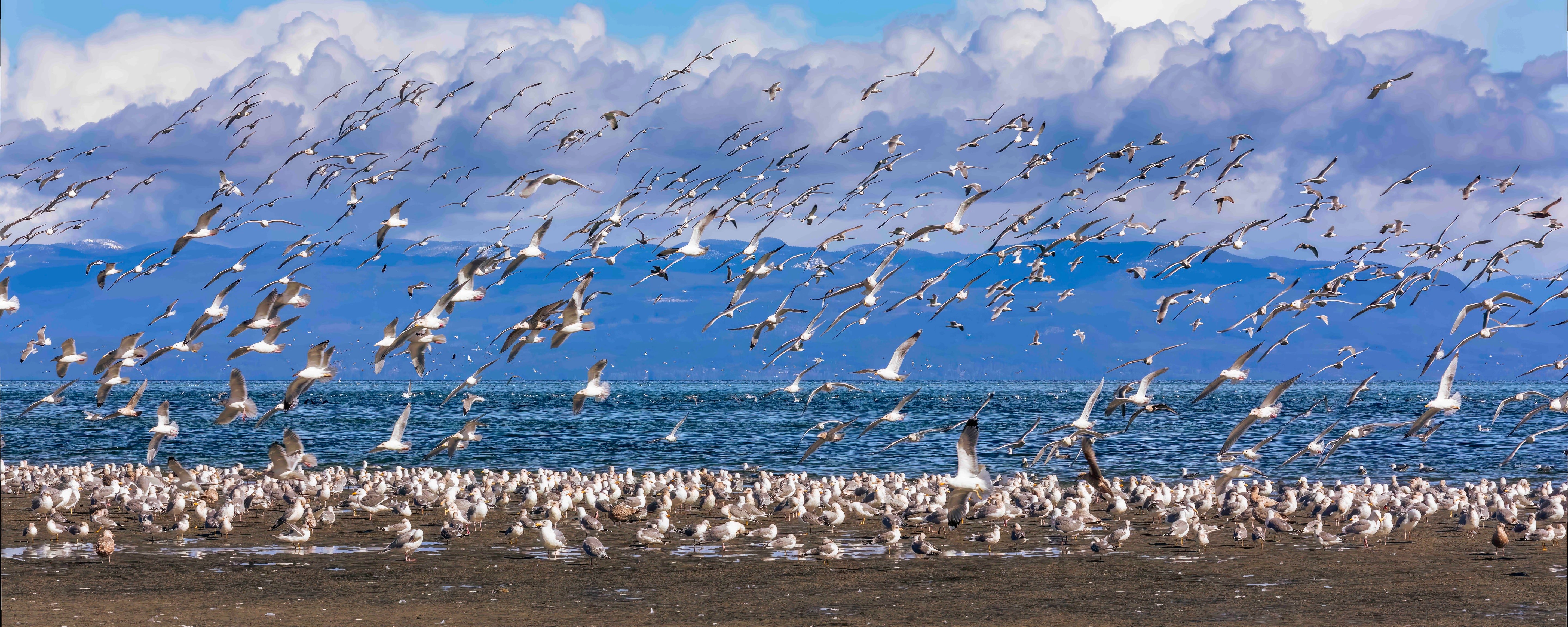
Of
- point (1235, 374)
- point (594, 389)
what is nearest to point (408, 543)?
point (594, 389)

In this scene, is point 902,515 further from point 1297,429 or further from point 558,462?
point 1297,429

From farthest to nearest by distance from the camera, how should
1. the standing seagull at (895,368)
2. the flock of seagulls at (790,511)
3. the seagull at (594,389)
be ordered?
the standing seagull at (895,368) < the flock of seagulls at (790,511) < the seagull at (594,389)

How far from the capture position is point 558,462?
180 ft

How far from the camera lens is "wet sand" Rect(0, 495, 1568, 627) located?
1766cm

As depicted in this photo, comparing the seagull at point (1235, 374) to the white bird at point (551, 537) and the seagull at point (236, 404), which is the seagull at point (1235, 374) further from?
the seagull at point (236, 404)

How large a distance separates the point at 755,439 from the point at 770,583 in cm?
5148

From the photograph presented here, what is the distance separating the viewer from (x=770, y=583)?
2038 cm

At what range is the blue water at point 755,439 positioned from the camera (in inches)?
1943

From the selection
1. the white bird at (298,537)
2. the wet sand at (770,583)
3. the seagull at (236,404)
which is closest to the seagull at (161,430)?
the wet sand at (770,583)

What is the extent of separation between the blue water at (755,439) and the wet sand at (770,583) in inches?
359

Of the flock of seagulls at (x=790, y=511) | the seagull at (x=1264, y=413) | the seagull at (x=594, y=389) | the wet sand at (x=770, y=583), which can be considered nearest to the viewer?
the wet sand at (x=770, y=583)

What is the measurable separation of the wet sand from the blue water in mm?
9107

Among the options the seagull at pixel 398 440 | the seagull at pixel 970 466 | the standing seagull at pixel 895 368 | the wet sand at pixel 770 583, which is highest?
the standing seagull at pixel 895 368

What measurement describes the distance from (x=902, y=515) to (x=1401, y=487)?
52.2 feet
